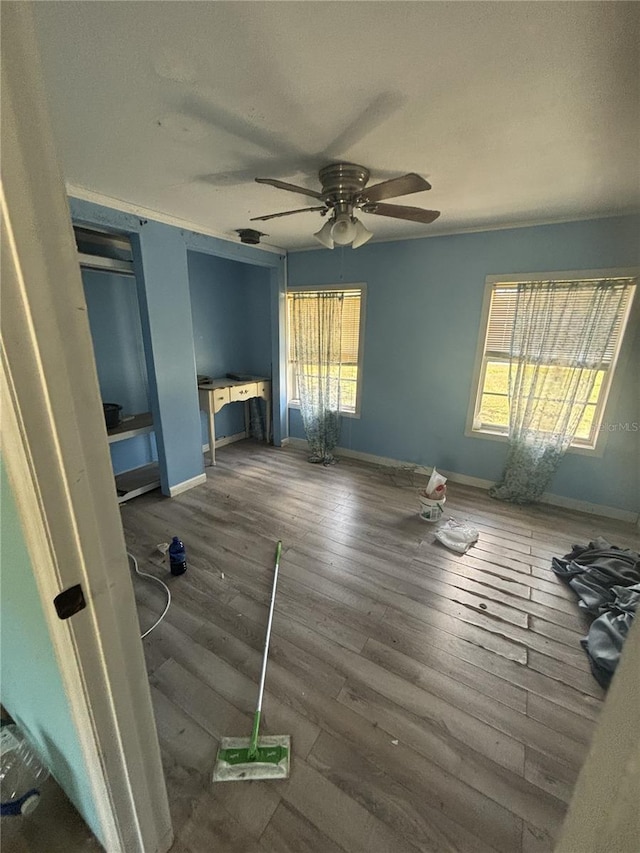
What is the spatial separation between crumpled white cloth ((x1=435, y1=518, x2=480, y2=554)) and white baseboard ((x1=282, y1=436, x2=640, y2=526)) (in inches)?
30.7

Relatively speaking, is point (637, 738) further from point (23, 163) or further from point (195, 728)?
point (195, 728)

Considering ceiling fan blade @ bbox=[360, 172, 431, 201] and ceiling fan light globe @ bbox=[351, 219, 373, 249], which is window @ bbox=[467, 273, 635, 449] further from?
ceiling fan blade @ bbox=[360, 172, 431, 201]

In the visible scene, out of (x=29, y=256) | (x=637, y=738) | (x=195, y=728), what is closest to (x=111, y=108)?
(x=29, y=256)

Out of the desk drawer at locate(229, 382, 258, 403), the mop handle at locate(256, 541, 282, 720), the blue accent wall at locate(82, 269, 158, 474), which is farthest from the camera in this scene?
the desk drawer at locate(229, 382, 258, 403)

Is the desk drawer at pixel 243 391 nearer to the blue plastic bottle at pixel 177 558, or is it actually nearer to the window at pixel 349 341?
the window at pixel 349 341

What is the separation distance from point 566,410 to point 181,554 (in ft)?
10.0

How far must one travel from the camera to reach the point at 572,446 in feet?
9.25

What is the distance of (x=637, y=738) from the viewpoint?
1.29 ft

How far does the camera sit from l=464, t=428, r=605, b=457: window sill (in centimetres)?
271

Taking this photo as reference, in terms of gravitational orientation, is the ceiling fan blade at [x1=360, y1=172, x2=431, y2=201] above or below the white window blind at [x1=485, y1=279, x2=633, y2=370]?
above

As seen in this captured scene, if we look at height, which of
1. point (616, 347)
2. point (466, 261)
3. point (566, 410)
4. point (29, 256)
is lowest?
point (566, 410)

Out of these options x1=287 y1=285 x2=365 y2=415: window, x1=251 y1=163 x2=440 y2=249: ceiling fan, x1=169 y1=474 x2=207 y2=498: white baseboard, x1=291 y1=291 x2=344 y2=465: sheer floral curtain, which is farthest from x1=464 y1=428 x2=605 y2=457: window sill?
x1=169 y1=474 x2=207 y2=498: white baseboard

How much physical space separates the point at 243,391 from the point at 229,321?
3.39 feet

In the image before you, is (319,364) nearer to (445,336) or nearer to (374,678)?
(445,336)
